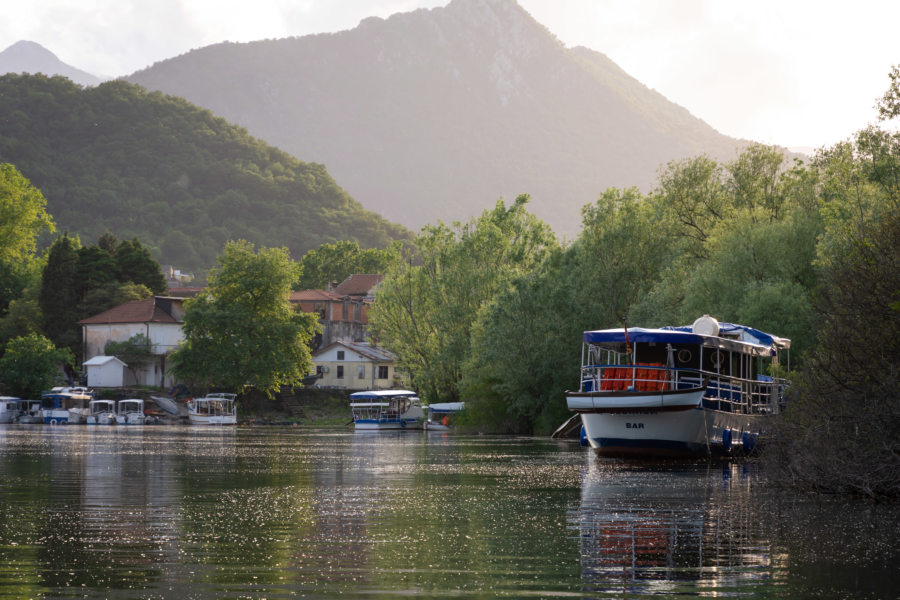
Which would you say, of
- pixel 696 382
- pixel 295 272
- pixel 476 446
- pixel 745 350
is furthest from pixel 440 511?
pixel 295 272

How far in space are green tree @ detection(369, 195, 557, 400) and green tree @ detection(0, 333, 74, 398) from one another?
43572mm

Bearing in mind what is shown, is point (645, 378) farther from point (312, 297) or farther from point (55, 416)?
point (312, 297)

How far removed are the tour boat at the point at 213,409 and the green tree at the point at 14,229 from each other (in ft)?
123

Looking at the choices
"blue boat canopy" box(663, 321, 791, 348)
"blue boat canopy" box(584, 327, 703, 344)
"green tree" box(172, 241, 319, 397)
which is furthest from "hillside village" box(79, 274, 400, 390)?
"blue boat canopy" box(584, 327, 703, 344)

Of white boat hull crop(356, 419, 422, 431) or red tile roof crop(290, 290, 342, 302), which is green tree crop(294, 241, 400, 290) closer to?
red tile roof crop(290, 290, 342, 302)

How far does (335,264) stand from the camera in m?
189

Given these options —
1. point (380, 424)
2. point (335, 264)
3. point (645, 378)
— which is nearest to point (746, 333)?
point (645, 378)

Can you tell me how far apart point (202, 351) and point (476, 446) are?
5831cm

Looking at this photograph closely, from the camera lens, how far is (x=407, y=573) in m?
14.7

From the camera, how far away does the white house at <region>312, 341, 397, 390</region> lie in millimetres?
131125

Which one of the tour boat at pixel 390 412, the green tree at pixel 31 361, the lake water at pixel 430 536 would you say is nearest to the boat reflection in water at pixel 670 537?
the lake water at pixel 430 536

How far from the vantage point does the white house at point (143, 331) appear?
123312 millimetres

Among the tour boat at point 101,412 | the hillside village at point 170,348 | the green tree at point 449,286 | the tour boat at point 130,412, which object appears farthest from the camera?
the hillside village at point 170,348

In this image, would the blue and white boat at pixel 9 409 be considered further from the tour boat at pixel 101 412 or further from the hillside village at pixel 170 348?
the hillside village at pixel 170 348
